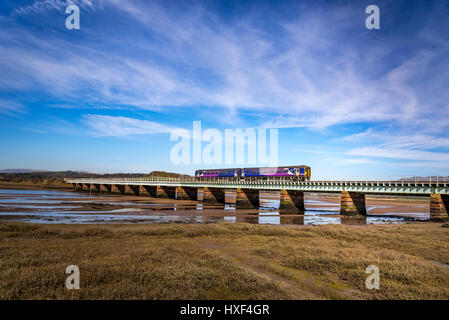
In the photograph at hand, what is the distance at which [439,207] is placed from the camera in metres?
34.0

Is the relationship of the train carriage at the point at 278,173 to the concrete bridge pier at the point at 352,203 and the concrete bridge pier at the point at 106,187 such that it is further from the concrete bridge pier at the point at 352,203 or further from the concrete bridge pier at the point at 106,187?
the concrete bridge pier at the point at 106,187

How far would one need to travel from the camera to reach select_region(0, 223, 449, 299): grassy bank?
8.35 meters

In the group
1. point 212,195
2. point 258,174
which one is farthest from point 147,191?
point 258,174

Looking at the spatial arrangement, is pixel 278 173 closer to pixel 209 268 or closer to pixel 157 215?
pixel 157 215

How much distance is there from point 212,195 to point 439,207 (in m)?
43.4

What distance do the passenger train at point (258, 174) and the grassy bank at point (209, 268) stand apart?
34.1 meters

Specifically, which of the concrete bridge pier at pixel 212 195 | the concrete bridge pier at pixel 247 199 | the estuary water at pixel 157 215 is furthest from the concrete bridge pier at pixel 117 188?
the concrete bridge pier at pixel 247 199

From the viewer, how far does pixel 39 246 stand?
1461 cm

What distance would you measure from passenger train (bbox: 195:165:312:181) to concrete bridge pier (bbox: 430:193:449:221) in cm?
2157

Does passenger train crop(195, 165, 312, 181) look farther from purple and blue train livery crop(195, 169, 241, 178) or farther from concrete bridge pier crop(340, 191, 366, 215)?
concrete bridge pier crop(340, 191, 366, 215)

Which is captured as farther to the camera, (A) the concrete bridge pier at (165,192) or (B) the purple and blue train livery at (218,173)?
(A) the concrete bridge pier at (165,192)

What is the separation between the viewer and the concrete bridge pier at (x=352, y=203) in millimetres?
43750
